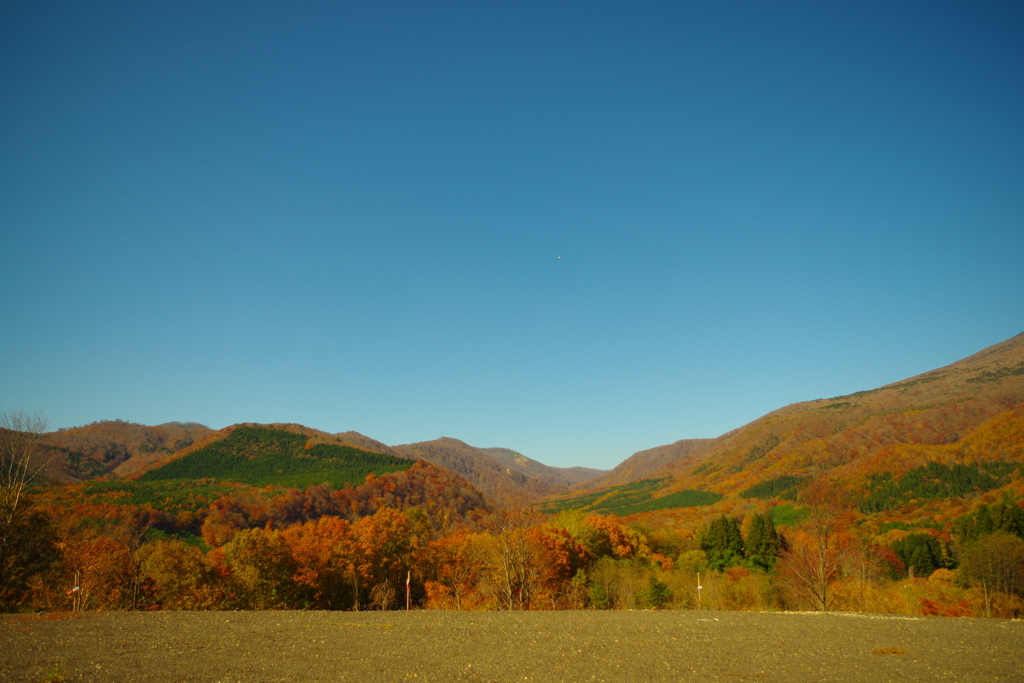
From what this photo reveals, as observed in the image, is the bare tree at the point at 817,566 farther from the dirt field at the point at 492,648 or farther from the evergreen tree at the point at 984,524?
the evergreen tree at the point at 984,524

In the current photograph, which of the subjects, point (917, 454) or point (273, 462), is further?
point (273, 462)

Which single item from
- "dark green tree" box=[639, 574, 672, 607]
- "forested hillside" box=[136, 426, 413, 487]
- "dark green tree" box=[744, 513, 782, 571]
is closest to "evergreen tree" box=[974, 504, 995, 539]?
"dark green tree" box=[744, 513, 782, 571]

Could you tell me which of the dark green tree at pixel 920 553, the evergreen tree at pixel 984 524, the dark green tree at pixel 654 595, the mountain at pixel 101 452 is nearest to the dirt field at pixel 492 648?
the dark green tree at pixel 654 595

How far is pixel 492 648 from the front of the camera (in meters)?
14.4

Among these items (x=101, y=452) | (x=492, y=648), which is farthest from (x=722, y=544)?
(x=101, y=452)

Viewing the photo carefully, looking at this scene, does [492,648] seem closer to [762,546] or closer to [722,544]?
[722,544]

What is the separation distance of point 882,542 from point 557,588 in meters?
61.7

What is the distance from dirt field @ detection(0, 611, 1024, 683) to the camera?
11.5m

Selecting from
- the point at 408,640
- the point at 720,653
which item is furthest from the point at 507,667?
the point at 720,653

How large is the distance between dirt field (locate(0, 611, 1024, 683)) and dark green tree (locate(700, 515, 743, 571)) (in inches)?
1814

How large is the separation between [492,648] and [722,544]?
60.3m

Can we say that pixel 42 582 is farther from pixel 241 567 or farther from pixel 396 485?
pixel 396 485

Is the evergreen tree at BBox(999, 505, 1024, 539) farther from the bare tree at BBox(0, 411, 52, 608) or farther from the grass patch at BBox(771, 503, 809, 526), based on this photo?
the bare tree at BBox(0, 411, 52, 608)

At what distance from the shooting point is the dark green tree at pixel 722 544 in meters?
63.8
